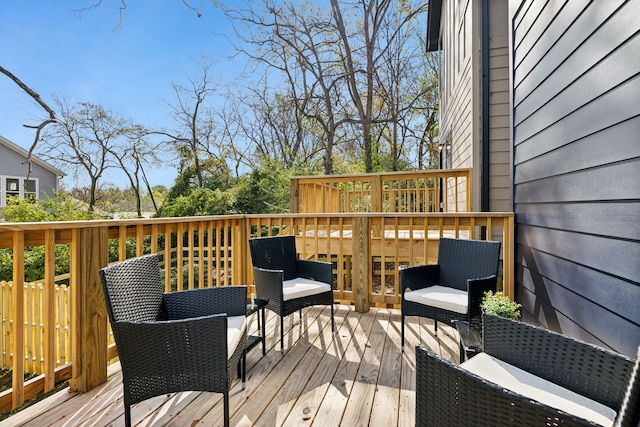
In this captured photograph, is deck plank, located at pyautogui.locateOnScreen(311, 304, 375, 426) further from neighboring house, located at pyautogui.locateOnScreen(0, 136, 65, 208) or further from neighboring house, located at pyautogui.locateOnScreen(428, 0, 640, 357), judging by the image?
neighboring house, located at pyautogui.locateOnScreen(0, 136, 65, 208)

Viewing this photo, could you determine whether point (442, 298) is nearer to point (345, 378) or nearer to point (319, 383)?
point (345, 378)

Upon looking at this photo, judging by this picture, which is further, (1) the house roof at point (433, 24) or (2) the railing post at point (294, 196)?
(1) the house roof at point (433, 24)

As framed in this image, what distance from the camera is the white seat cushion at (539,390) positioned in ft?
3.51

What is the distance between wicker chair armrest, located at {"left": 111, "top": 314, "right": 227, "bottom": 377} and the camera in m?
1.56

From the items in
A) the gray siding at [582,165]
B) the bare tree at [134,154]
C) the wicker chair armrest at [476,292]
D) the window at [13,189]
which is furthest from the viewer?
the bare tree at [134,154]

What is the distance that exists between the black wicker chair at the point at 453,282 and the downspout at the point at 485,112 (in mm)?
1698

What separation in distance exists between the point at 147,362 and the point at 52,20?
65.9 feet

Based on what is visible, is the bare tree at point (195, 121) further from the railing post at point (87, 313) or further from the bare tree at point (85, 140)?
the railing post at point (87, 313)

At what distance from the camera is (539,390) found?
47.1 inches

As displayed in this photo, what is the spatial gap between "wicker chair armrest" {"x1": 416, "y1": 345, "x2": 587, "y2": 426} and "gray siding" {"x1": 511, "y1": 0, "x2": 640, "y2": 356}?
0.96 meters

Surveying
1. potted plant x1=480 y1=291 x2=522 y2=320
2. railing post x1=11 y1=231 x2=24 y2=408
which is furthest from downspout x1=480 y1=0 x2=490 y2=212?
railing post x1=11 y1=231 x2=24 y2=408

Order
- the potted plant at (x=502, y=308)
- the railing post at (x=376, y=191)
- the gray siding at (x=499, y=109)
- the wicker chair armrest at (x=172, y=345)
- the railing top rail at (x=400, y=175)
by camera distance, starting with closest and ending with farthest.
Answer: the wicker chair armrest at (x=172, y=345) < the potted plant at (x=502, y=308) < the gray siding at (x=499, y=109) < the railing top rail at (x=400, y=175) < the railing post at (x=376, y=191)

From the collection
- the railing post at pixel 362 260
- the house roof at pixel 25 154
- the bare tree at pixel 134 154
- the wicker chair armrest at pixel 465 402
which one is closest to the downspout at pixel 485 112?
the railing post at pixel 362 260

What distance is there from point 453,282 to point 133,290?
2.43 meters
